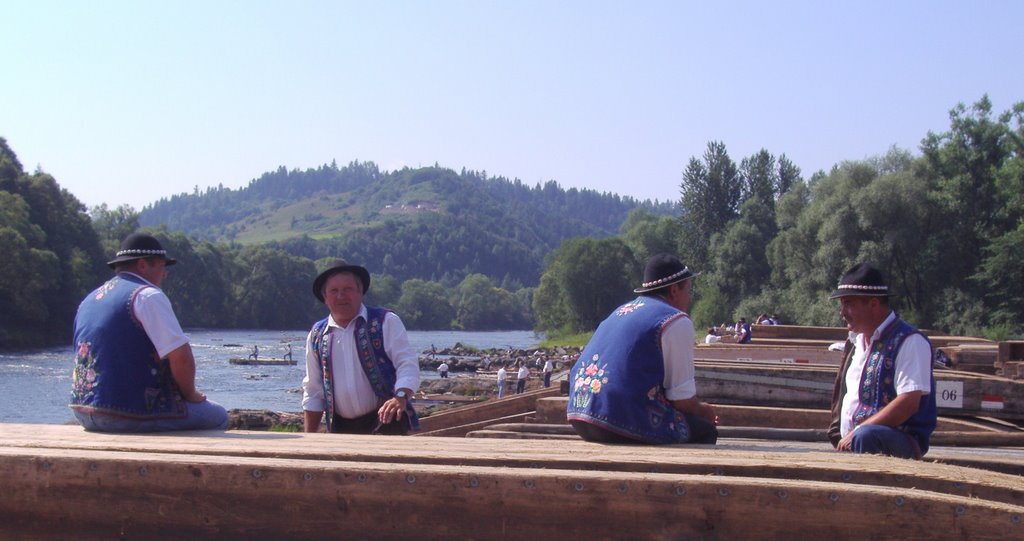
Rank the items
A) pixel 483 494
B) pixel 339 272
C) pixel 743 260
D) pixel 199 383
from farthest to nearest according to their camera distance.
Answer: pixel 743 260 → pixel 199 383 → pixel 339 272 → pixel 483 494

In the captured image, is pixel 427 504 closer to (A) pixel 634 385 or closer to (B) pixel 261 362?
(A) pixel 634 385

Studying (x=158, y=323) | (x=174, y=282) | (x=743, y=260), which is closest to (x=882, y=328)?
(x=158, y=323)

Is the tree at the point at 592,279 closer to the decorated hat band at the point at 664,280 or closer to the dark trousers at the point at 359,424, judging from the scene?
the dark trousers at the point at 359,424

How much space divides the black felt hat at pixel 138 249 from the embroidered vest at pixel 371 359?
4.08 feet

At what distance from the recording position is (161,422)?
534cm

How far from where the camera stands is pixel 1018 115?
51.6 meters

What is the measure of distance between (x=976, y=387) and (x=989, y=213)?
46228mm

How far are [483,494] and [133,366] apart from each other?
2.44 metres

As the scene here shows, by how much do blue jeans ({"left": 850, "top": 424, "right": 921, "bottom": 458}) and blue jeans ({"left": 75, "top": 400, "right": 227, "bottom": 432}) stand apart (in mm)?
3328

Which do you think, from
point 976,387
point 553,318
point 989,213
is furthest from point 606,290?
point 976,387

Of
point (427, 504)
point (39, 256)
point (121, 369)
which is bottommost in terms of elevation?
point (427, 504)

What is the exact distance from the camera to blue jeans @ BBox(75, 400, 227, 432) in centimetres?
527

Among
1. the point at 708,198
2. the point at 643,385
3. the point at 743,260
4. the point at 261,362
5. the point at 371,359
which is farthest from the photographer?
the point at 708,198

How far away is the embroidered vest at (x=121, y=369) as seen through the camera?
5277 mm
